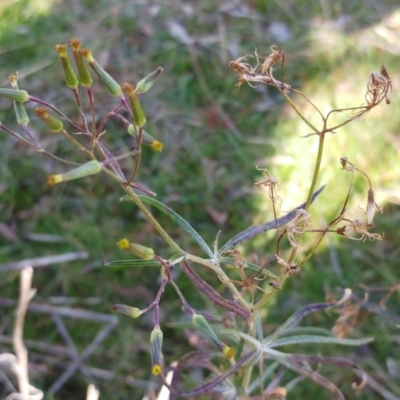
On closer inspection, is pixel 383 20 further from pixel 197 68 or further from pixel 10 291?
pixel 10 291

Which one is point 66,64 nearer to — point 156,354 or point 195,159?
point 156,354

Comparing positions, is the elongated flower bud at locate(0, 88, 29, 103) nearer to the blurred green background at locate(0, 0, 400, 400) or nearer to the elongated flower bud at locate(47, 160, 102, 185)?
the elongated flower bud at locate(47, 160, 102, 185)

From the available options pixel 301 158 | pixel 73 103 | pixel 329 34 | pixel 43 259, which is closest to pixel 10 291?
pixel 43 259

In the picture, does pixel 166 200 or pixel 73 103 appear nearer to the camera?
pixel 166 200

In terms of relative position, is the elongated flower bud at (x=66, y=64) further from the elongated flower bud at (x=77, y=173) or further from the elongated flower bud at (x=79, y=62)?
the elongated flower bud at (x=77, y=173)

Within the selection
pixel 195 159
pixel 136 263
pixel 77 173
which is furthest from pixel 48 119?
pixel 195 159
